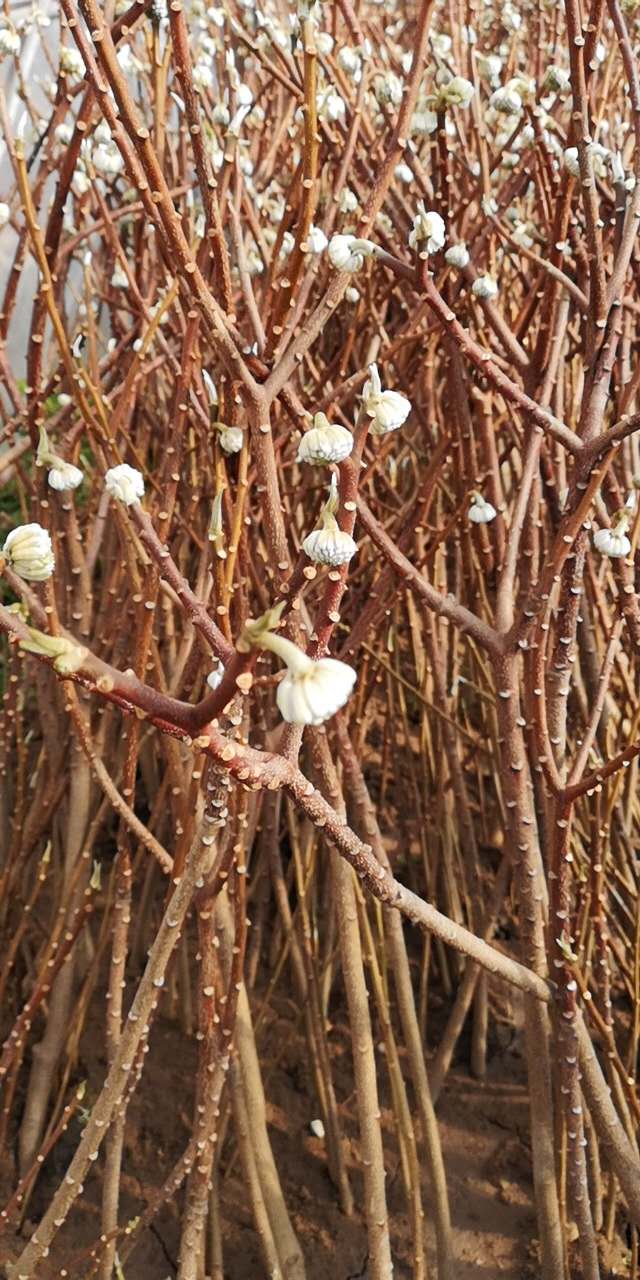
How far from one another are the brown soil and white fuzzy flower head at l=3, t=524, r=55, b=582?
0.95 metres

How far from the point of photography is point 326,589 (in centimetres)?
64

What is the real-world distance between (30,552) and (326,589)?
18 cm

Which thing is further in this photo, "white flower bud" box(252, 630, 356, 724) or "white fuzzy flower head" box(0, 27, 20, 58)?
"white fuzzy flower head" box(0, 27, 20, 58)

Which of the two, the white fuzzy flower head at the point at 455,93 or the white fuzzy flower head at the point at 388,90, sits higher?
the white fuzzy flower head at the point at 388,90

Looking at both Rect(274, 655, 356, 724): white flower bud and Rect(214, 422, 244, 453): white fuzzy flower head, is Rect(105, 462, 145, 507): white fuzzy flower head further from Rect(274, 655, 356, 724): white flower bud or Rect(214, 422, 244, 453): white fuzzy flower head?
Rect(274, 655, 356, 724): white flower bud

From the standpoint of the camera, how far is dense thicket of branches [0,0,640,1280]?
0.76m

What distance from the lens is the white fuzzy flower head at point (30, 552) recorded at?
546 millimetres

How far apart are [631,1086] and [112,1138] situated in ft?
1.74

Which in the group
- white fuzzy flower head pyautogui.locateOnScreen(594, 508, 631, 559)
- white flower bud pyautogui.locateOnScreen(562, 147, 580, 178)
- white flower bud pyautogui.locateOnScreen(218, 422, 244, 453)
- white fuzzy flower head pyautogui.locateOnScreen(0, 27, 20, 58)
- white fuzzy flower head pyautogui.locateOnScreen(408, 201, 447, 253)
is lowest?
white fuzzy flower head pyautogui.locateOnScreen(594, 508, 631, 559)

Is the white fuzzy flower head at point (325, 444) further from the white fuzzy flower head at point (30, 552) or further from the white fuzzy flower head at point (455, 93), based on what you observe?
the white fuzzy flower head at point (455, 93)

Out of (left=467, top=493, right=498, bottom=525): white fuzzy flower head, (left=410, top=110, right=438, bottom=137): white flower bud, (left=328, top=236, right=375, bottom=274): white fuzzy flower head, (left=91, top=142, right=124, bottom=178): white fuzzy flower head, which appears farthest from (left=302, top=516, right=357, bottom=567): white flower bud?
(left=91, top=142, right=124, bottom=178): white fuzzy flower head

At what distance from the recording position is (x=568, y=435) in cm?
86

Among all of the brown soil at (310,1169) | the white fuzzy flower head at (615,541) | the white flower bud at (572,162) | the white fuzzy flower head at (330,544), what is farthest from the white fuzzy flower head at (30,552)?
the brown soil at (310,1169)

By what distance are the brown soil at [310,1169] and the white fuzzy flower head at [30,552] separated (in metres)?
0.95
